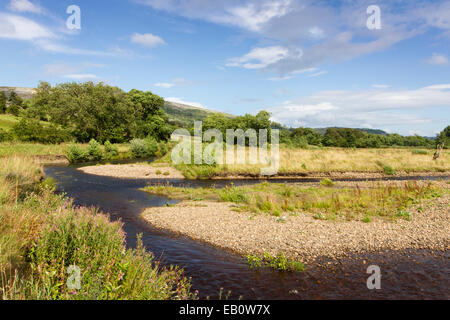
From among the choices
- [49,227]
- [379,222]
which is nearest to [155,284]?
[49,227]

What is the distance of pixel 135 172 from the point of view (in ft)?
109

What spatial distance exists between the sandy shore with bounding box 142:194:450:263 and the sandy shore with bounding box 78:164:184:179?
16496 mm

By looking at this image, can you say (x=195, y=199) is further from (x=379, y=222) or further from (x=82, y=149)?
(x=82, y=149)

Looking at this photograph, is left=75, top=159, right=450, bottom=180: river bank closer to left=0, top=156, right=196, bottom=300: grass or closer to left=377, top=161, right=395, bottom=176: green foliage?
left=377, top=161, right=395, bottom=176: green foliage

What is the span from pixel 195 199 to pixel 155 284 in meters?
14.6

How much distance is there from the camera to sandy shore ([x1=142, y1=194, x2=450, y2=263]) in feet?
35.7

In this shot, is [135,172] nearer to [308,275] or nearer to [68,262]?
[68,262]

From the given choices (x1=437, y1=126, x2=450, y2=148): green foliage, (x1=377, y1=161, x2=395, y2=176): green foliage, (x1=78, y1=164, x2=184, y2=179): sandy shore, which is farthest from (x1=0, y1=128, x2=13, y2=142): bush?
(x1=437, y1=126, x2=450, y2=148): green foliage

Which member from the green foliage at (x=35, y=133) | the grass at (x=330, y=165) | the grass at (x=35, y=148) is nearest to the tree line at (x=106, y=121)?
the green foliage at (x=35, y=133)

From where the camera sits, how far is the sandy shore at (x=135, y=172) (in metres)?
32.0

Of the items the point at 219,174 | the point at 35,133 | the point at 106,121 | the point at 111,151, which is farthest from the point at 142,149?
the point at 219,174

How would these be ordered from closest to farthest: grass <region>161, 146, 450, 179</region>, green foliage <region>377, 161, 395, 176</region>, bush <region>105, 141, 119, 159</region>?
grass <region>161, 146, 450, 179</region> < green foliage <region>377, 161, 395, 176</region> < bush <region>105, 141, 119, 159</region>

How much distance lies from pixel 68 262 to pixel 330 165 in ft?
117
